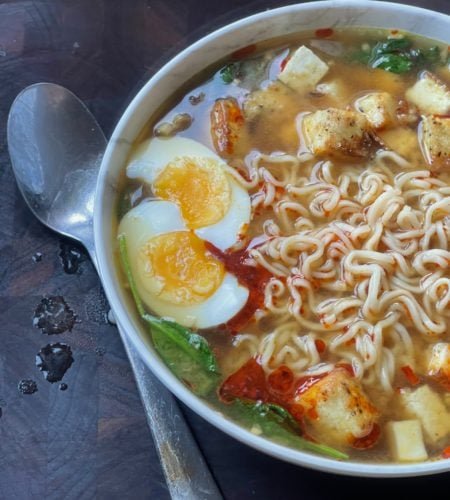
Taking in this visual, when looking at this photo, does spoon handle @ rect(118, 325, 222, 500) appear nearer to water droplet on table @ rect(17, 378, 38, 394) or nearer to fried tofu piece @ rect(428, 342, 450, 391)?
water droplet on table @ rect(17, 378, 38, 394)

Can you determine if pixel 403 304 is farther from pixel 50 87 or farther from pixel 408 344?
pixel 50 87

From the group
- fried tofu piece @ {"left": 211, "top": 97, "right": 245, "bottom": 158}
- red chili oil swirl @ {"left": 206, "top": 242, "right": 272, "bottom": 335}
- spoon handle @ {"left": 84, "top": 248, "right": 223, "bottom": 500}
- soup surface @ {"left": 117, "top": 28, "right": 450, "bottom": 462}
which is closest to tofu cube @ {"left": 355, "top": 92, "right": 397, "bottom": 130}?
soup surface @ {"left": 117, "top": 28, "right": 450, "bottom": 462}

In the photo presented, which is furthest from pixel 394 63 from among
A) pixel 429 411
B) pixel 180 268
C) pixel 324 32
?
pixel 429 411

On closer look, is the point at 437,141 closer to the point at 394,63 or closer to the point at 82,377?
the point at 394,63

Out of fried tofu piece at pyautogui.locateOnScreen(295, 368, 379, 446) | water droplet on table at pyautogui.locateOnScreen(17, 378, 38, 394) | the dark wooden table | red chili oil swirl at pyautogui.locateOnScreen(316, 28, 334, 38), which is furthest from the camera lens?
red chili oil swirl at pyautogui.locateOnScreen(316, 28, 334, 38)

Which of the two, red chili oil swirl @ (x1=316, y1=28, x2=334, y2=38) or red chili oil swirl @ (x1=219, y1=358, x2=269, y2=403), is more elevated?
red chili oil swirl @ (x1=316, y1=28, x2=334, y2=38)

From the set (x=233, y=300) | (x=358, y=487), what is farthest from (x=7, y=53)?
(x=358, y=487)
